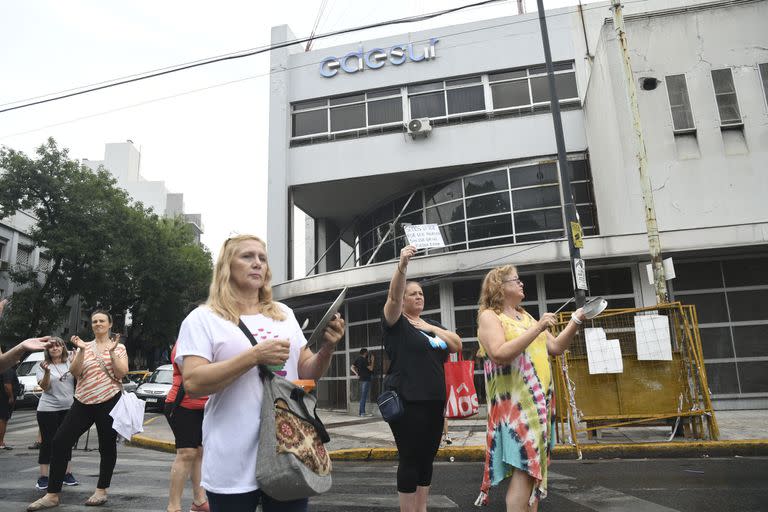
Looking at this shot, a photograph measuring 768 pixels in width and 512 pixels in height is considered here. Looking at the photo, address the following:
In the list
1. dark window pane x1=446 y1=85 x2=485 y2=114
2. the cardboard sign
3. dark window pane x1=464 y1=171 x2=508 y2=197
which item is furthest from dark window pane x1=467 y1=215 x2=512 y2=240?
the cardboard sign

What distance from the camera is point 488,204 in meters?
16.8

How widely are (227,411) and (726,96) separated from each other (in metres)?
15.4

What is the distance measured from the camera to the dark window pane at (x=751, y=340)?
42.2ft

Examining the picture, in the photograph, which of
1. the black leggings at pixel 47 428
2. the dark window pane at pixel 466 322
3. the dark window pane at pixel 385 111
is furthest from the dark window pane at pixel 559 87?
the black leggings at pixel 47 428

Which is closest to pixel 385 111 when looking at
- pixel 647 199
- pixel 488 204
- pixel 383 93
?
pixel 383 93

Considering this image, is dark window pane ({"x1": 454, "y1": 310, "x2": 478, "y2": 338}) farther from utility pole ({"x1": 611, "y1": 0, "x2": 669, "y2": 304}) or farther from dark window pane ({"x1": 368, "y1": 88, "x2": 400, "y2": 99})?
dark window pane ({"x1": 368, "y1": 88, "x2": 400, "y2": 99})

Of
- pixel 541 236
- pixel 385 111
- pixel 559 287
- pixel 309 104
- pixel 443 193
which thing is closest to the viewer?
pixel 559 287

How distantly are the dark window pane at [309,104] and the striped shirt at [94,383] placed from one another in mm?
15051

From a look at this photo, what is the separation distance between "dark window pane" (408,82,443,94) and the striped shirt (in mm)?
14912

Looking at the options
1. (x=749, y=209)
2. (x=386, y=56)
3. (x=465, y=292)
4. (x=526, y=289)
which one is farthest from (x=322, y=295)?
(x=749, y=209)

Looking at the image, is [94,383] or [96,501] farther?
[94,383]

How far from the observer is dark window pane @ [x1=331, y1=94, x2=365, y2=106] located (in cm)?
1894

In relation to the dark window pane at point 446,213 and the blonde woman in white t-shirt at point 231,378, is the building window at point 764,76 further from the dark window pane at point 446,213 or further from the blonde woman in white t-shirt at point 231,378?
the blonde woman in white t-shirt at point 231,378

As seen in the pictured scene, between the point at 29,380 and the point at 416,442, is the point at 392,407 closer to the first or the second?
the point at 416,442
